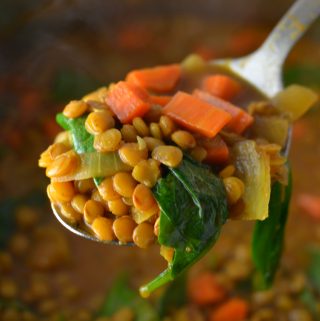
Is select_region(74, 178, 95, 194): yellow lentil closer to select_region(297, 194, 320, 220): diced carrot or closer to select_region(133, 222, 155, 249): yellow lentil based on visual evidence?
select_region(133, 222, 155, 249): yellow lentil

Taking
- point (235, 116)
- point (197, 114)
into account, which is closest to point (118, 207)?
point (197, 114)

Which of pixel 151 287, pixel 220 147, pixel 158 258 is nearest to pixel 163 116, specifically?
pixel 220 147

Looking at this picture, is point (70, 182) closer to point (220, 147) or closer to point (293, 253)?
point (220, 147)

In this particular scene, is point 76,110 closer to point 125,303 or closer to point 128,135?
point 128,135

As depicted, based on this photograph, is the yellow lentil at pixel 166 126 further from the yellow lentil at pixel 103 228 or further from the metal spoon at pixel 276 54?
the metal spoon at pixel 276 54

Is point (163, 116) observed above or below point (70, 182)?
above
